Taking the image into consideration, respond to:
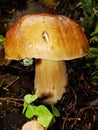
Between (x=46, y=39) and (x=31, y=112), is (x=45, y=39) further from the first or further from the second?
(x=31, y=112)

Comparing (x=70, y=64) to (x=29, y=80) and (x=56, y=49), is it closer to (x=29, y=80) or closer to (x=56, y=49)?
(x=29, y=80)

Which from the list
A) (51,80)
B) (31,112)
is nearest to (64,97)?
(51,80)

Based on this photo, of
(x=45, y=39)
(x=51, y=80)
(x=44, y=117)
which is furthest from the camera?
(x=51, y=80)

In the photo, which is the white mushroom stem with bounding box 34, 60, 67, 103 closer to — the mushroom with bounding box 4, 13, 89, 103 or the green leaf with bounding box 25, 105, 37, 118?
the mushroom with bounding box 4, 13, 89, 103

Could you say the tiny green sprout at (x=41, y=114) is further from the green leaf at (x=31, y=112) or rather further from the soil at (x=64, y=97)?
the soil at (x=64, y=97)

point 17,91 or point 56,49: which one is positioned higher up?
point 56,49

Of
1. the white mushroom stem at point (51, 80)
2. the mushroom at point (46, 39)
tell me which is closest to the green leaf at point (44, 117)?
the mushroom at point (46, 39)

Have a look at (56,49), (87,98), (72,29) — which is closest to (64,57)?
(56,49)
